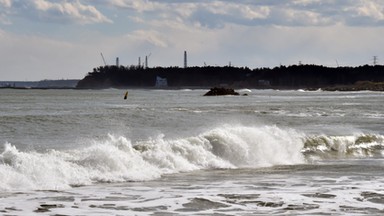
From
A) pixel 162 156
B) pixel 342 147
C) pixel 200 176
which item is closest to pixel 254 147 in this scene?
pixel 162 156

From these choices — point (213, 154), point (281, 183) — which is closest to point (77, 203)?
point (281, 183)

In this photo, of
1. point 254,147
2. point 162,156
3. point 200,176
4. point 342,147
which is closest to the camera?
point 200,176

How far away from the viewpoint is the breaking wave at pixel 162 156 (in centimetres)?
2039

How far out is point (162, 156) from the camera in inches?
994

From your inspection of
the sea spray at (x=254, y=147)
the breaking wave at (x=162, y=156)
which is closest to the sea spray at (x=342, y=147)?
the breaking wave at (x=162, y=156)

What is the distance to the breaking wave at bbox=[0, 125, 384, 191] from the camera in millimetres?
20391

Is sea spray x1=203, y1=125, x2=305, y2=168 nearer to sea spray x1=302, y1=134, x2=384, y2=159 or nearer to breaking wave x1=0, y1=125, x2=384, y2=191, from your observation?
breaking wave x1=0, y1=125, x2=384, y2=191

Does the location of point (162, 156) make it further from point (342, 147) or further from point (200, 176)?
point (342, 147)

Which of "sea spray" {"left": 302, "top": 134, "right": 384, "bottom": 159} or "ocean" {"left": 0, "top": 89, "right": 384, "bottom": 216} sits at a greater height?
"ocean" {"left": 0, "top": 89, "right": 384, "bottom": 216}

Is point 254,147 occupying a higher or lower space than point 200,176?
higher

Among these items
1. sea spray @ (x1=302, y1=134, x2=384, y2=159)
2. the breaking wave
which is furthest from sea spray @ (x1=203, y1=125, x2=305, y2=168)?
sea spray @ (x1=302, y1=134, x2=384, y2=159)

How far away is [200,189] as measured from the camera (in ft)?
63.5

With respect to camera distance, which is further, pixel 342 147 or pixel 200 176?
pixel 342 147

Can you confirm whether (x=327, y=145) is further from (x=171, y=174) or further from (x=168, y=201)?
(x=168, y=201)
